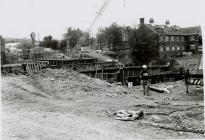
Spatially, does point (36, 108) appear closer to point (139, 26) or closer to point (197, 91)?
point (197, 91)

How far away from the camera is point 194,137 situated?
32.2 feet

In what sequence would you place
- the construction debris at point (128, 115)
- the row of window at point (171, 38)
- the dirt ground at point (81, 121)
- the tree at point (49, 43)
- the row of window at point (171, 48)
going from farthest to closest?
the tree at point (49, 43)
the row of window at point (171, 38)
the row of window at point (171, 48)
the construction debris at point (128, 115)
the dirt ground at point (81, 121)

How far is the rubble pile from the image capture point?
20375mm

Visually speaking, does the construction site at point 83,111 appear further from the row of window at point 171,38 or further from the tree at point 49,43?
the row of window at point 171,38

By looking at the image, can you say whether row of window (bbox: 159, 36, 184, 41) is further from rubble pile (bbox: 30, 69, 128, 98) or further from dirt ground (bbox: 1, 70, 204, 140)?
dirt ground (bbox: 1, 70, 204, 140)

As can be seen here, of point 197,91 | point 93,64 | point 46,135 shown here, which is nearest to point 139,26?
point 93,64

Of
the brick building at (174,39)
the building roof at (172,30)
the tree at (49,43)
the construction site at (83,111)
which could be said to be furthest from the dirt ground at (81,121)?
the tree at (49,43)

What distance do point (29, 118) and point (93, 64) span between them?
27890 millimetres

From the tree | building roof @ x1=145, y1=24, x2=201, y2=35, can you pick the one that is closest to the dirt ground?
building roof @ x1=145, y1=24, x2=201, y2=35

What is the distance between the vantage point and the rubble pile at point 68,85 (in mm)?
20375

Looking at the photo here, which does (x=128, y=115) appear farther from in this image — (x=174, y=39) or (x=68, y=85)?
(x=174, y=39)

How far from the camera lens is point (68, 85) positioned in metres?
21.9

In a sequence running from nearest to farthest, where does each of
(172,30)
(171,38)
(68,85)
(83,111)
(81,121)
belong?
(81,121) < (83,111) < (68,85) < (172,30) < (171,38)

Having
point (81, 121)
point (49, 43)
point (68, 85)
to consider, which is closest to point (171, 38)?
point (49, 43)
